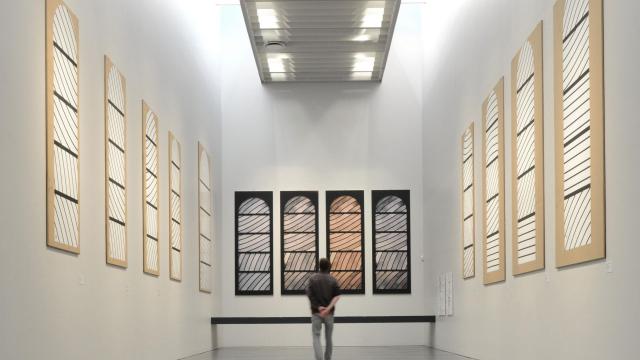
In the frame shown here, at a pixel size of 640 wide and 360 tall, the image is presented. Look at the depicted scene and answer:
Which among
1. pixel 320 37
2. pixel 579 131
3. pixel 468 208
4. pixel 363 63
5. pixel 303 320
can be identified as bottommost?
pixel 303 320

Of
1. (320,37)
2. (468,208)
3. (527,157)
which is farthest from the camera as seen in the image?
(320,37)

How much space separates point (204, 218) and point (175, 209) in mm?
4547

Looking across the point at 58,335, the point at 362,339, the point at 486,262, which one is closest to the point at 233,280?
the point at 362,339

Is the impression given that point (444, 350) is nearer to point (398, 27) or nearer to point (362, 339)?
point (362, 339)

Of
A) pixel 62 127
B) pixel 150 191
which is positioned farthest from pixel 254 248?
pixel 62 127

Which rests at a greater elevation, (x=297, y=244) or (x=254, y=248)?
(x=297, y=244)

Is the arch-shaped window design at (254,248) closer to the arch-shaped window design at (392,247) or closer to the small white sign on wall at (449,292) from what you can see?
the arch-shaped window design at (392,247)

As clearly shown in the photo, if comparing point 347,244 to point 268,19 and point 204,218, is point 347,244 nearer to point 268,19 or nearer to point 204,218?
point 204,218

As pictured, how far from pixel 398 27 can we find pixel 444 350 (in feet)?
33.8

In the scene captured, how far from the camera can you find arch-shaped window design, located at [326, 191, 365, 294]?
26562mm

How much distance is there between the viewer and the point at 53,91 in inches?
410

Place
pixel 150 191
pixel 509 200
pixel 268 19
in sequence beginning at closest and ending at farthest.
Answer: pixel 509 200, pixel 150 191, pixel 268 19

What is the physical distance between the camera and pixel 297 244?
26.6 m

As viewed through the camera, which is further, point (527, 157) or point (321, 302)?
point (321, 302)
